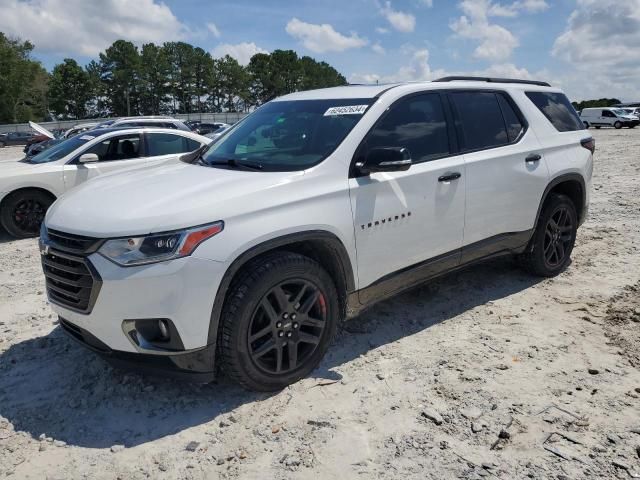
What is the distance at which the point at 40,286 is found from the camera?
17.9ft

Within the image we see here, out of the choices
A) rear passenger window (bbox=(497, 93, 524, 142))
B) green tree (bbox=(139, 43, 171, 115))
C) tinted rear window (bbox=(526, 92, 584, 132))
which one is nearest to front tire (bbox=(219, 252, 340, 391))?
rear passenger window (bbox=(497, 93, 524, 142))

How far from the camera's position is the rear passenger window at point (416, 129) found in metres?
3.70

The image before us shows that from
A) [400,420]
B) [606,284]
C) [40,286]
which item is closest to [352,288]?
[400,420]

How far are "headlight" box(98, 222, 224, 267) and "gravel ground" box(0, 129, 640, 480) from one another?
0.99 meters

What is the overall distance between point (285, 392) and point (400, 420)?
739mm

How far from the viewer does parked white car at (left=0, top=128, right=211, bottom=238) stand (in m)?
7.68

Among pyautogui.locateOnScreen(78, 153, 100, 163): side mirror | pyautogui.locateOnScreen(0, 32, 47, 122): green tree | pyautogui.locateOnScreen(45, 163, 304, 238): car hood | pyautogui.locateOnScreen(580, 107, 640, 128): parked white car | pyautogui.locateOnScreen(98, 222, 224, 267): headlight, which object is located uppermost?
pyautogui.locateOnScreen(0, 32, 47, 122): green tree

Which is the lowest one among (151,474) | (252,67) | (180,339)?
(151,474)

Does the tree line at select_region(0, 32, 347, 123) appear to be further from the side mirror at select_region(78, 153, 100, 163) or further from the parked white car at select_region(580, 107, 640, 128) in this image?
the side mirror at select_region(78, 153, 100, 163)

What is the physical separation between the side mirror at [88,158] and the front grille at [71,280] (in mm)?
5334

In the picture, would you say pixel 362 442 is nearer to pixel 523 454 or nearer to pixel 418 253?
pixel 523 454

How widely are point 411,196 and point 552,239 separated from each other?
2.19 m

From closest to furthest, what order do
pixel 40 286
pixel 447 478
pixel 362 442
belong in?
pixel 447 478, pixel 362 442, pixel 40 286

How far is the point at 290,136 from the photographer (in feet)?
12.6
